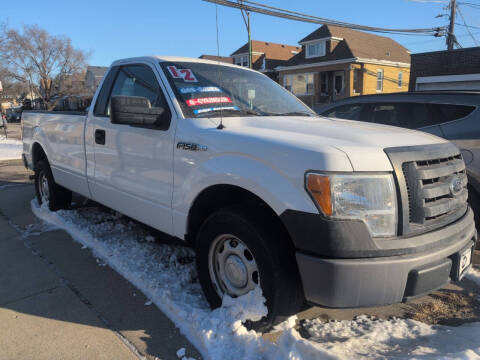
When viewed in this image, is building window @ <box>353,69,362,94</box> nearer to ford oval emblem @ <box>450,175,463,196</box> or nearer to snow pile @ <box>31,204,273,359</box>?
snow pile @ <box>31,204,273,359</box>

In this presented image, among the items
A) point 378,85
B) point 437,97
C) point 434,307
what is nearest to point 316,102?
point 378,85

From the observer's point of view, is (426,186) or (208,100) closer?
(426,186)

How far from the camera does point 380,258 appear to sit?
2.05 m

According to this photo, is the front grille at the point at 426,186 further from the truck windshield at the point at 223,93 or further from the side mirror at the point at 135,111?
Result: the side mirror at the point at 135,111

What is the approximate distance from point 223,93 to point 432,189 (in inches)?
71.6

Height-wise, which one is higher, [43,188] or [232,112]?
[232,112]

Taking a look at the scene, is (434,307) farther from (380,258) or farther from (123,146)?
(123,146)

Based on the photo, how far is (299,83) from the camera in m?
33.5

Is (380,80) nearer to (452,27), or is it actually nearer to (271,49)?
(452,27)

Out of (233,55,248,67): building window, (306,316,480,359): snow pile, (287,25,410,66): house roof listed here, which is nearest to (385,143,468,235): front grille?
(306,316,480,359): snow pile

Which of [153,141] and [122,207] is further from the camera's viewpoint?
[122,207]

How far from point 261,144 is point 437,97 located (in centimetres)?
329

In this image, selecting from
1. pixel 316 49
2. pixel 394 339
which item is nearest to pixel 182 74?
pixel 394 339

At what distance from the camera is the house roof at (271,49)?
38.8 meters
